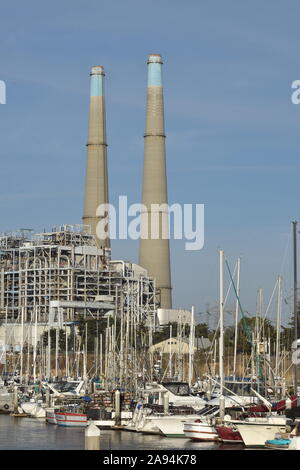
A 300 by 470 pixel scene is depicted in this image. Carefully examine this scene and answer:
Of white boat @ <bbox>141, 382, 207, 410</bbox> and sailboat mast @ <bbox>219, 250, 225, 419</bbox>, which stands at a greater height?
sailboat mast @ <bbox>219, 250, 225, 419</bbox>

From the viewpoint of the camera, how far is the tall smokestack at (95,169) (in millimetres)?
104000

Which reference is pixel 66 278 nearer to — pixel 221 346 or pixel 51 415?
pixel 51 415

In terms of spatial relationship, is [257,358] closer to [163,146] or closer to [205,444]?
[205,444]

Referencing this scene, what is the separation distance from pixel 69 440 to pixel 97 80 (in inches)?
2858

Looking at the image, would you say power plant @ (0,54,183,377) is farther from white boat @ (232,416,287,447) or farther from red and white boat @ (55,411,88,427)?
white boat @ (232,416,287,447)

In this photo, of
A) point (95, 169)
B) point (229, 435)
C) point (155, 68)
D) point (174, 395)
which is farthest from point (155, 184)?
point (229, 435)

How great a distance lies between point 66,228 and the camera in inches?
3954

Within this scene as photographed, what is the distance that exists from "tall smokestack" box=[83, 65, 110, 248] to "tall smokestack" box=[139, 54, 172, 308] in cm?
600

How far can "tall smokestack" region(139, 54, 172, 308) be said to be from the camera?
99.0 metres

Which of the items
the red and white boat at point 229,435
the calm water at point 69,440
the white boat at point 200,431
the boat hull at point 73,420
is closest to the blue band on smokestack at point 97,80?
the calm water at point 69,440

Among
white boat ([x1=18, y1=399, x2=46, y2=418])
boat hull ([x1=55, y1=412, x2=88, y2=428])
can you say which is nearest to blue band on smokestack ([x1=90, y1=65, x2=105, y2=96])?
white boat ([x1=18, y1=399, x2=46, y2=418])

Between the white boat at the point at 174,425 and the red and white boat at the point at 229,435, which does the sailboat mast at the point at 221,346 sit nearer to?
the red and white boat at the point at 229,435

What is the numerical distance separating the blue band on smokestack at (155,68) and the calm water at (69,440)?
2387 inches

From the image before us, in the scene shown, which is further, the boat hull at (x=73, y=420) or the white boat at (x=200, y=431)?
the boat hull at (x=73, y=420)
